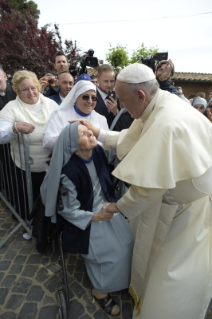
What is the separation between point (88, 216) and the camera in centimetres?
205

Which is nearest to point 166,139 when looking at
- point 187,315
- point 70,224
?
point 70,224

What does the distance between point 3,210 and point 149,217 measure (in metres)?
3.05

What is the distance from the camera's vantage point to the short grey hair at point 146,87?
161cm

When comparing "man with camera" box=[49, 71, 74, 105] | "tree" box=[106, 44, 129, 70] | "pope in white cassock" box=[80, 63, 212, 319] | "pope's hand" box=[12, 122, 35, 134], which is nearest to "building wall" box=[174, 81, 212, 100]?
"tree" box=[106, 44, 129, 70]

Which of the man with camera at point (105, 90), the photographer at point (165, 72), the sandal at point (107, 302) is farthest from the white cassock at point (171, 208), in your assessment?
the man with camera at point (105, 90)

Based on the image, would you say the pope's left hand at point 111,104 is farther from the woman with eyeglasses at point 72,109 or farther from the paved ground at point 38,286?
the paved ground at point 38,286

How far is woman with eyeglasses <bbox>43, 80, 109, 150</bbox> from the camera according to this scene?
98.7 inches

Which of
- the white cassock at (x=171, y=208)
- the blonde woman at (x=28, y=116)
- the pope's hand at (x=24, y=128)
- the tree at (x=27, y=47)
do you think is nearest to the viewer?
the white cassock at (x=171, y=208)

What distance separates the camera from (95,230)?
6.93ft

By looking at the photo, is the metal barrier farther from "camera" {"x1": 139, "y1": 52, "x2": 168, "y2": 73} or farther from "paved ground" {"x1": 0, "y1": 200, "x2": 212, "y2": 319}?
"camera" {"x1": 139, "y1": 52, "x2": 168, "y2": 73}

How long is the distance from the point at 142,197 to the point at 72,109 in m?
1.61

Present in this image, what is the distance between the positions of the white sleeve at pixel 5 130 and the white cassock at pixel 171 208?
1.63 m

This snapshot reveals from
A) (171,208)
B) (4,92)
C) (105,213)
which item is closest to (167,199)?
(171,208)

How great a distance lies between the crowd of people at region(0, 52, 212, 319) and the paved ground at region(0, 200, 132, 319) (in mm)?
178
